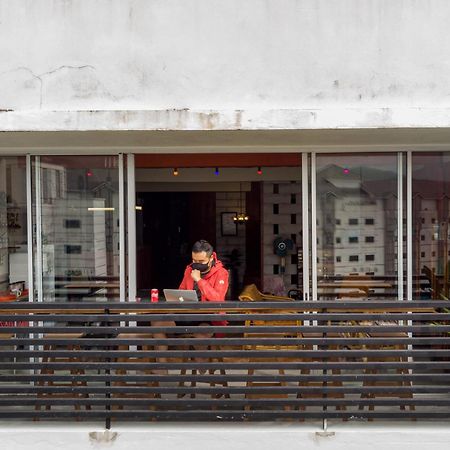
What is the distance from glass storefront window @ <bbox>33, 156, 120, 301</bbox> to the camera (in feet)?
21.9

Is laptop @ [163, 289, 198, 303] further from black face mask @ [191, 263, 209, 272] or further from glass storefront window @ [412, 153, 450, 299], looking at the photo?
glass storefront window @ [412, 153, 450, 299]

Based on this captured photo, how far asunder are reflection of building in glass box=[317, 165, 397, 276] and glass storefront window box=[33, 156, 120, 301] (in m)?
2.46

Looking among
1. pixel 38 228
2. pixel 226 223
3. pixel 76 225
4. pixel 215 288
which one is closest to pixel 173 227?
pixel 226 223

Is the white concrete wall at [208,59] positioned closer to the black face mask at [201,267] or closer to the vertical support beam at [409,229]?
the vertical support beam at [409,229]

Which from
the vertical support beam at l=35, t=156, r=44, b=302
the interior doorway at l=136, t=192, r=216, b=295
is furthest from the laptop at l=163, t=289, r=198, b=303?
the interior doorway at l=136, t=192, r=216, b=295

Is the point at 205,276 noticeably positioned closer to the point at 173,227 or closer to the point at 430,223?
the point at 430,223

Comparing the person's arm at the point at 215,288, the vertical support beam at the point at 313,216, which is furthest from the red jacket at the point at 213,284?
the vertical support beam at the point at 313,216

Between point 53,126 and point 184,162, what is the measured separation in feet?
10.5

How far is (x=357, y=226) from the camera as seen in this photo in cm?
673

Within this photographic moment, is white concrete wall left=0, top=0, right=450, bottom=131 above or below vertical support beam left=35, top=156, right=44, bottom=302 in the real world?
above

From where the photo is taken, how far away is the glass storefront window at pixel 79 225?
666cm

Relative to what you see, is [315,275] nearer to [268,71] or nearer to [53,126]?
[268,71]
